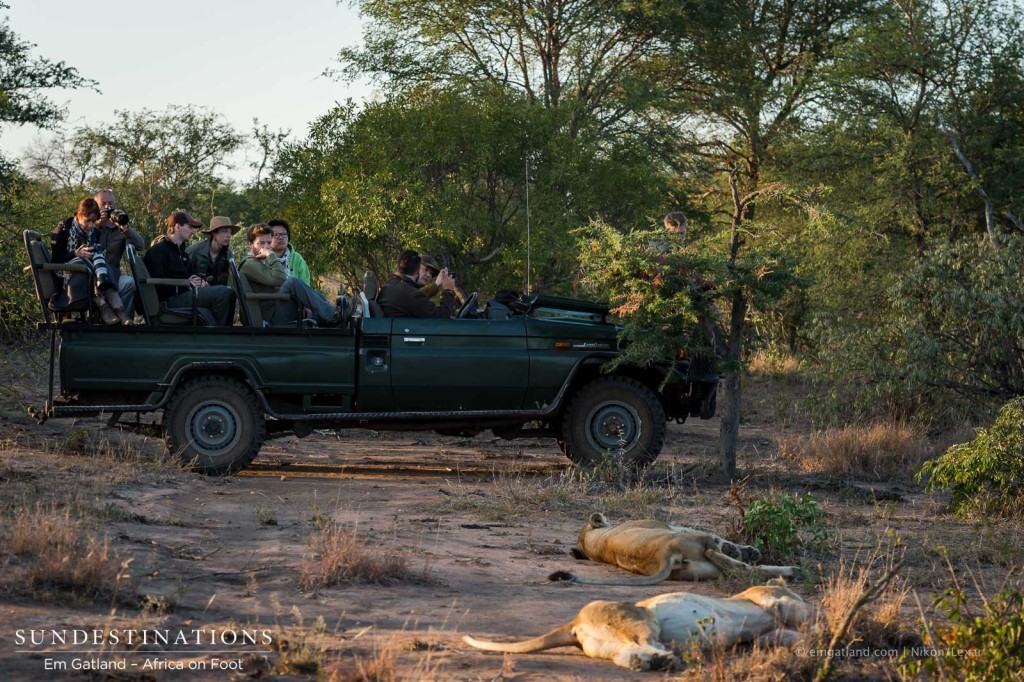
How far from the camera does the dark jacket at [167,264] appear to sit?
11.5m

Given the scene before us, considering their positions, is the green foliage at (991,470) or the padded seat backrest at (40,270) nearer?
the green foliage at (991,470)

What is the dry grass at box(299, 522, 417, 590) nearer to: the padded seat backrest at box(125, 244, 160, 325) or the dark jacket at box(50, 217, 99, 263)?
the padded seat backrest at box(125, 244, 160, 325)

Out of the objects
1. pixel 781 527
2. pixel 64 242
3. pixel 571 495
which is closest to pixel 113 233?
pixel 64 242

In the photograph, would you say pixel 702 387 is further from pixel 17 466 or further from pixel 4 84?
pixel 4 84

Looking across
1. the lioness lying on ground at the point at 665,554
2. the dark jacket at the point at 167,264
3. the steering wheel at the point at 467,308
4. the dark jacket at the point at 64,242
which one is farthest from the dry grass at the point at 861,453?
the dark jacket at the point at 64,242

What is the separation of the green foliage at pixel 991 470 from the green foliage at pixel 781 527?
2150mm

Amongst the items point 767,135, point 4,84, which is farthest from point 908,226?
point 4,84

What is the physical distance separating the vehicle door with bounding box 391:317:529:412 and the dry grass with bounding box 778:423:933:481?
3483 mm

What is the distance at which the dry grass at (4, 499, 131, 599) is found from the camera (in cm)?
648

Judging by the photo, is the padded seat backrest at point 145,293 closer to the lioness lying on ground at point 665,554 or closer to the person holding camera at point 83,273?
the person holding camera at point 83,273

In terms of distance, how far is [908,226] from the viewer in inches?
843

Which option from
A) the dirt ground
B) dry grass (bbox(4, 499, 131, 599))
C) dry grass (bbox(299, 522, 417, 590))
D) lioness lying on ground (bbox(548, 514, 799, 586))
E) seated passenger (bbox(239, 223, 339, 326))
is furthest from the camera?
seated passenger (bbox(239, 223, 339, 326))

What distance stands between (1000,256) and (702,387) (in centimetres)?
356

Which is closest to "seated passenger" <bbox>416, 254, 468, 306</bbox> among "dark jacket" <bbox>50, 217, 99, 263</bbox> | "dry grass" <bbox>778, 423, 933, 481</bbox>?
"dark jacket" <bbox>50, 217, 99, 263</bbox>
